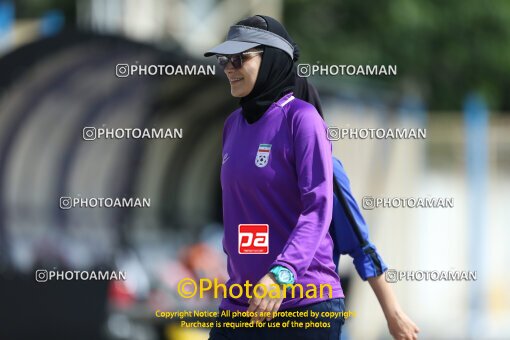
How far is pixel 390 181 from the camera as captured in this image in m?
10.9

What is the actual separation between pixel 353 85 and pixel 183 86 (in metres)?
1.64

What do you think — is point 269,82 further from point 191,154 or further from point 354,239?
point 191,154

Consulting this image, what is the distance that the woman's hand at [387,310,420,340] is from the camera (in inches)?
159

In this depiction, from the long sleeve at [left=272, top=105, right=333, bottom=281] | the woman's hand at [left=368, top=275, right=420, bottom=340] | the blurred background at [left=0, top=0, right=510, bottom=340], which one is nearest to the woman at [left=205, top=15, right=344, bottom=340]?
the long sleeve at [left=272, top=105, right=333, bottom=281]

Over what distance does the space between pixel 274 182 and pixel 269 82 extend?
0.35 meters

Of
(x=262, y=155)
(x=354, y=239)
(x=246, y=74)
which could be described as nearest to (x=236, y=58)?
(x=246, y=74)

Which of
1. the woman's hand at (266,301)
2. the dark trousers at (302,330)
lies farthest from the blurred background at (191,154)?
the woman's hand at (266,301)

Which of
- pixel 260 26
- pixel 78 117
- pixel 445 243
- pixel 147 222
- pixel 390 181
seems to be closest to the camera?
pixel 260 26

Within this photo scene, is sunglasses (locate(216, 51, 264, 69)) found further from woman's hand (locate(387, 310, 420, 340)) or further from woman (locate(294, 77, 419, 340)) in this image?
woman's hand (locate(387, 310, 420, 340))

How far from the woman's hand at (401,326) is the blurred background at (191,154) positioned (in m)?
1.98

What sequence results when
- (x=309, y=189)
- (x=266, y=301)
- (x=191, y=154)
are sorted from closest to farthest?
(x=266, y=301) → (x=309, y=189) → (x=191, y=154)

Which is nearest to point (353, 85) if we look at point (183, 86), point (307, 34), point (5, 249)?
point (183, 86)

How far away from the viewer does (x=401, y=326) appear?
4.05m

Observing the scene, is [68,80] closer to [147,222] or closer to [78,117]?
[78,117]
